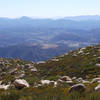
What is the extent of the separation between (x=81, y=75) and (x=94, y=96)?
14383mm

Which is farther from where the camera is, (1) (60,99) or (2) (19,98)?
(2) (19,98)

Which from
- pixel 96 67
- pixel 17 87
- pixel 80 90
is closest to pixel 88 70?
pixel 96 67

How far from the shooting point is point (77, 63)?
27078mm

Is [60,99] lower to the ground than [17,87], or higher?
higher

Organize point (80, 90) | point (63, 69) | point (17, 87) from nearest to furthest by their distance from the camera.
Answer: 1. point (80, 90)
2. point (17, 87)
3. point (63, 69)

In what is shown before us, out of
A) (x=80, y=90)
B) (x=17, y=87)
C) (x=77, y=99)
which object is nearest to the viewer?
(x=77, y=99)

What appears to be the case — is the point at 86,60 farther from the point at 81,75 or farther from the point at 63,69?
the point at 81,75

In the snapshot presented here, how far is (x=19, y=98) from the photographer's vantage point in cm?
862

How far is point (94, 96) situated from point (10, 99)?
10.0 feet

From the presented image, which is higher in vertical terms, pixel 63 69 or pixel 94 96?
pixel 94 96

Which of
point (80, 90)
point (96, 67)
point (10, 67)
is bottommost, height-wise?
point (10, 67)

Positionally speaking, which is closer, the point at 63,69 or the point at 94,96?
the point at 94,96

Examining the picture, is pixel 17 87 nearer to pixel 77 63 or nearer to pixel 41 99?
pixel 41 99

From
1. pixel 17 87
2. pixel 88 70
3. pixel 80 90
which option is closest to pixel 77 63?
pixel 88 70
